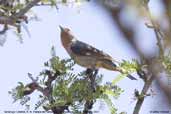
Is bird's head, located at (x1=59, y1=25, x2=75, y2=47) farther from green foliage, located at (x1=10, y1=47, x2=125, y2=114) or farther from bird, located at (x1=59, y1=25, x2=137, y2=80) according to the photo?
green foliage, located at (x1=10, y1=47, x2=125, y2=114)

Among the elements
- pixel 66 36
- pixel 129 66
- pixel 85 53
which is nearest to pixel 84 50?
pixel 85 53

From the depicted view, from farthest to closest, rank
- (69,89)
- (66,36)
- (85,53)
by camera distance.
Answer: (66,36)
(85,53)
(69,89)

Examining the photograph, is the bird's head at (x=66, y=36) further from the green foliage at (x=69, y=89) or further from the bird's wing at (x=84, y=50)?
the green foliage at (x=69, y=89)

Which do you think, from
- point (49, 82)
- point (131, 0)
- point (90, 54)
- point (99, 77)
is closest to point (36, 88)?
point (49, 82)

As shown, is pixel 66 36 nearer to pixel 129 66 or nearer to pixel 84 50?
pixel 84 50

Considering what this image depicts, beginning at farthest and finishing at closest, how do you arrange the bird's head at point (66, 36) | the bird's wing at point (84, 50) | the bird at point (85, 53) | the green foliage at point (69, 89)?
the bird's head at point (66, 36) < the bird's wing at point (84, 50) < the bird at point (85, 53) < the green foliage at point (69, 89)

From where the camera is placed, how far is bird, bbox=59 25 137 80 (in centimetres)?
185

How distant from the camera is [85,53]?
2.30 m

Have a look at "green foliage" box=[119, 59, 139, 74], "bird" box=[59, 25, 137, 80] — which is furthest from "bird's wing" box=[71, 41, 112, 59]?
"green foliage" box=[119, 59, 139, 74]

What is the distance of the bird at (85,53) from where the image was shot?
185 cm

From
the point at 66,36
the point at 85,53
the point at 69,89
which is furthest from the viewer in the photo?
the point at 66,36

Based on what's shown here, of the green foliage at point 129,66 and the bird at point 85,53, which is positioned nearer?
the green foliage at point 129,66

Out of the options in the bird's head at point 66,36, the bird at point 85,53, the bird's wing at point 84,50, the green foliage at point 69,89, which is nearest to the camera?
the green foliage at point 69,89

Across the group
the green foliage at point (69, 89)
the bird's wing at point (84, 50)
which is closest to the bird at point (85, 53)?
the bird's wing at point (84, 50)
